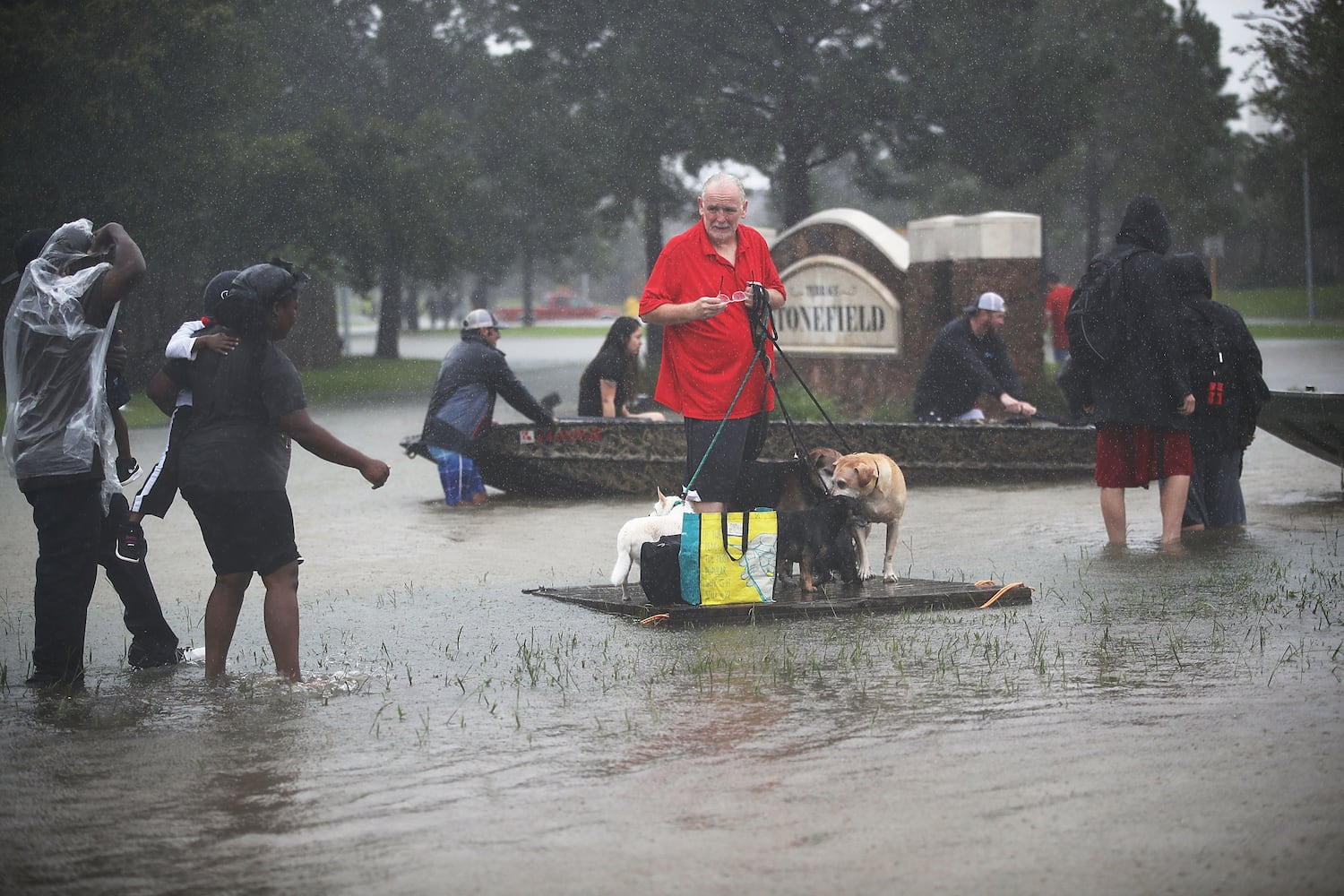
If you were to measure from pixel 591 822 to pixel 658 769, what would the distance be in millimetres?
544

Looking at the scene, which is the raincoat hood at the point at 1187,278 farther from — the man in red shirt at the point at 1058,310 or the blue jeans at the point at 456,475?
the man in red shirt at the point at 1058,310

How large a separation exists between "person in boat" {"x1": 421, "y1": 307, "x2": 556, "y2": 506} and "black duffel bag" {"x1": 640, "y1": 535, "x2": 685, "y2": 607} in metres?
5.86

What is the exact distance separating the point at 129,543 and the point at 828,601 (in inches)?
121

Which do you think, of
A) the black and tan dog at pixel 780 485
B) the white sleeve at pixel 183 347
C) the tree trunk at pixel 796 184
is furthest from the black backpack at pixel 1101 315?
the tree trunk at pixel 796 184

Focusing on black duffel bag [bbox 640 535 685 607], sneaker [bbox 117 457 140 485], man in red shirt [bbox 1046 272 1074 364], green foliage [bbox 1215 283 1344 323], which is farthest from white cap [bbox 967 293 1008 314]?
green foliage [bbox 1215 283 1344 323]

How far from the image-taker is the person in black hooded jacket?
957 cm

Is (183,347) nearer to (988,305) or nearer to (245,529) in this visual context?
(245,529)

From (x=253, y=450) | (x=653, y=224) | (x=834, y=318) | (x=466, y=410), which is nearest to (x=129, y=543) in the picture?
(x=253, y=450)

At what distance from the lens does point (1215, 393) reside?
33.6 feet

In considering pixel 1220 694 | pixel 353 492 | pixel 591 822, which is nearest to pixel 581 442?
pixel 353 492

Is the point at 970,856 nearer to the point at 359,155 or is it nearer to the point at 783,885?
the point at 783,885

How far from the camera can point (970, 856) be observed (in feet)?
14.0

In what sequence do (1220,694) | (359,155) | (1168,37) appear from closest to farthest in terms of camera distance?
(1220,694) → (359,155) → (1168,37)

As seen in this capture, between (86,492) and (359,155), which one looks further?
(359,155)
